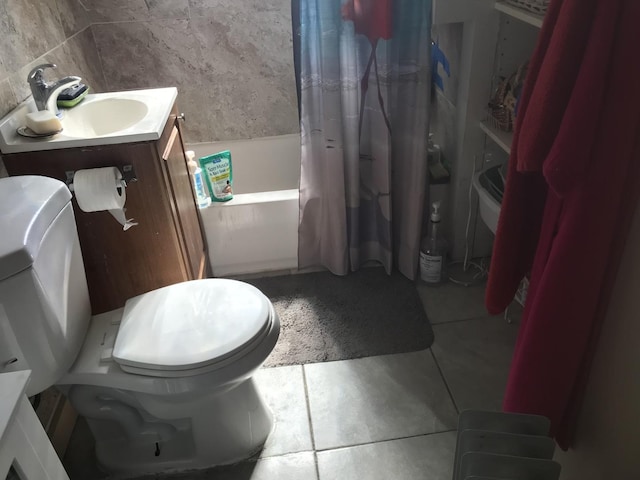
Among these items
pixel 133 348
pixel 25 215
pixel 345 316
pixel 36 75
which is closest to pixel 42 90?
pixel 36 75

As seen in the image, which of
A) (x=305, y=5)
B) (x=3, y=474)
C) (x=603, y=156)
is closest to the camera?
(x=3, y=474)

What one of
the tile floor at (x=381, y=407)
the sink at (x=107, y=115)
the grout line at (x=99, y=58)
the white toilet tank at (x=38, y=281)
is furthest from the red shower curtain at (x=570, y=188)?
the grout line at (x=99, y=58)

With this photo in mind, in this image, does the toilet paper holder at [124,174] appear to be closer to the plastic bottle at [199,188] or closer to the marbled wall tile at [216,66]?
the plastic bottle at [199,188]

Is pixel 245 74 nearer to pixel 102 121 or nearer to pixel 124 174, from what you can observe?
pixel 102 121

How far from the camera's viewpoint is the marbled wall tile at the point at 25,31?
154 cm

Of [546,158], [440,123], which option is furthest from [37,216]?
[440,123]

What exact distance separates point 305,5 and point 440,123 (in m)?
0.76

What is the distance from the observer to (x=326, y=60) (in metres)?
1.84

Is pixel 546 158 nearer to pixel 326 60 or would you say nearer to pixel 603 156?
pixel 603 156

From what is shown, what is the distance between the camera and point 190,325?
54.4 inches

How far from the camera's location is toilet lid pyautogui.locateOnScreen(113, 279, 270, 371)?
4.25 ft

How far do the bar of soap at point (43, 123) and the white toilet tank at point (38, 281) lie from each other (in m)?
0.29

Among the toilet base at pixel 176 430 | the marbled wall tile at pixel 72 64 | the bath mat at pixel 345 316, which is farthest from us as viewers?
the bath mat at pixel 345 316

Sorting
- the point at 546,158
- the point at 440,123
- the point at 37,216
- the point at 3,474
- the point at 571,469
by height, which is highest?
the point at 546,158
